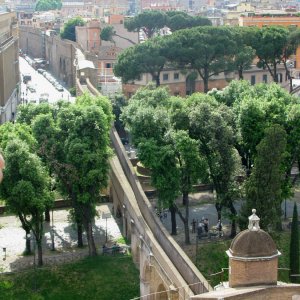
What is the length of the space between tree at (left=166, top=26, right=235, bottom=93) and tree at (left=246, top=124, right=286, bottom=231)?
24553mm

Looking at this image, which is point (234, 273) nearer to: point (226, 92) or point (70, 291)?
point (70, 291)

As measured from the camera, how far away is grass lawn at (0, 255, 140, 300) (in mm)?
28297

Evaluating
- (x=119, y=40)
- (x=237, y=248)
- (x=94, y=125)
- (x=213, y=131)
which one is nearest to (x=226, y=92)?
(x=213, y=131)

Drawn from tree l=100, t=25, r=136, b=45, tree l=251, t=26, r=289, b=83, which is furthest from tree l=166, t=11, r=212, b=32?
tree l=251, t=26, r=289, b=83

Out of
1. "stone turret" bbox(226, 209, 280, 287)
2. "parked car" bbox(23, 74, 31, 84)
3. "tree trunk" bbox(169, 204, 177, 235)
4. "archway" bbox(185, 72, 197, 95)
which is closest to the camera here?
"stone turret" bbox(226, 209, 280, 287)

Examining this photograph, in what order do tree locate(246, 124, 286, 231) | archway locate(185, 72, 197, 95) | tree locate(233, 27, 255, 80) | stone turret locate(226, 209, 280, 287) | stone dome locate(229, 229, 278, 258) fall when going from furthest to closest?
1. archway locate(185, 72, 197, 95)
2. tree locate(233, 27, 255, 80)
3. tree locate(246, 124, 286, 231)
4. stone dome locate(229, 229, 278, 258)
5. stone turret locate(226, 209, 280, 287)

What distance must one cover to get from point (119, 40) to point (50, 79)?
1045cm

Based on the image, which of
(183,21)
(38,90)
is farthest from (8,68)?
(183,21)

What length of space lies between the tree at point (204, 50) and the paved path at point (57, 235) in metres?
20.1

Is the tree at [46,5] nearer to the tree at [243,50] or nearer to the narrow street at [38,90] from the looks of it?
the narrow street at [38,90]

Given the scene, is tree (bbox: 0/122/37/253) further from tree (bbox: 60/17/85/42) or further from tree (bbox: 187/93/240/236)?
tree (bbox: 60/17/85/42)

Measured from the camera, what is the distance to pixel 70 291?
2853cm

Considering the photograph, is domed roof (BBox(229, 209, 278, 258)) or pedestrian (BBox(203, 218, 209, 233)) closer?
domed roof (BBox(229, 209, 278, 258))

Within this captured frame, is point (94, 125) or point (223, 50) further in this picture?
point (223, 50)
